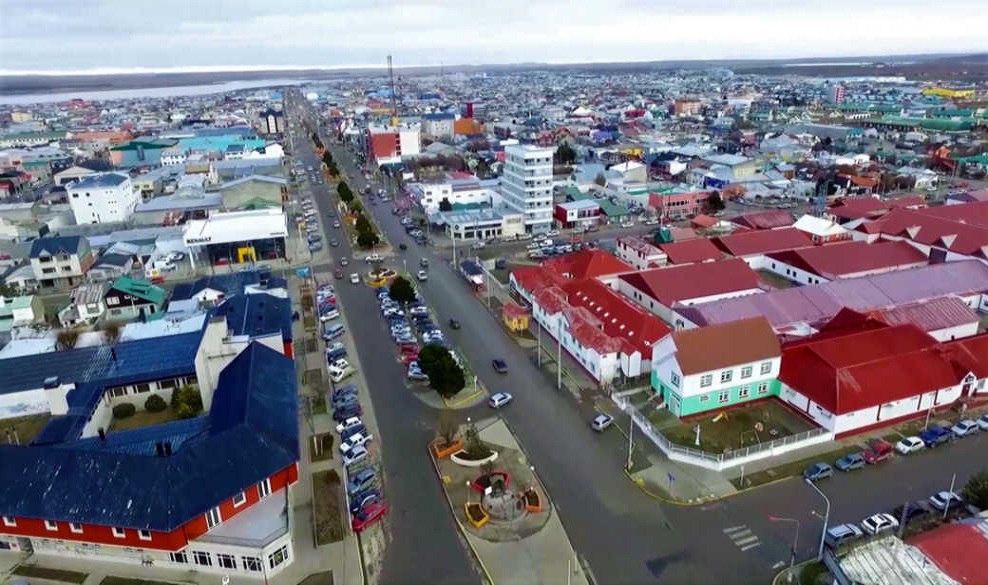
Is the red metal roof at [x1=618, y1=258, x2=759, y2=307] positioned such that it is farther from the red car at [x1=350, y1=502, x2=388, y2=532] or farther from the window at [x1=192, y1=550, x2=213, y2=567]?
the window at [x1=192, y1=550, x2=213, y2=567]

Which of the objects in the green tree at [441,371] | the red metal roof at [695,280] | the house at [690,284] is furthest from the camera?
the red metal roof at [695,280]

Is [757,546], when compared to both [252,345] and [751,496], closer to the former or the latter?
[751,496]

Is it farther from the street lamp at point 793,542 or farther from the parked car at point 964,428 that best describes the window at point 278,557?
the parked car at point 964,428

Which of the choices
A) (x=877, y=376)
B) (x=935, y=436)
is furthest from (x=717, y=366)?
(x=935, y=436)

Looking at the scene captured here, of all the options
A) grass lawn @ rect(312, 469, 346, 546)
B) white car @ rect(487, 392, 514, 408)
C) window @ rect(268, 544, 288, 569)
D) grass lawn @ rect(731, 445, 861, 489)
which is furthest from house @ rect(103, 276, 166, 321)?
grass lawn @ rect(731, 445, 861, 489)

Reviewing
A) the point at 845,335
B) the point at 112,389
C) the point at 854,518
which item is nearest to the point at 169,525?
the point at 112,389

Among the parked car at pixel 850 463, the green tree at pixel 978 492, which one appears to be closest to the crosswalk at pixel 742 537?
the parked car at pixel 850 463
